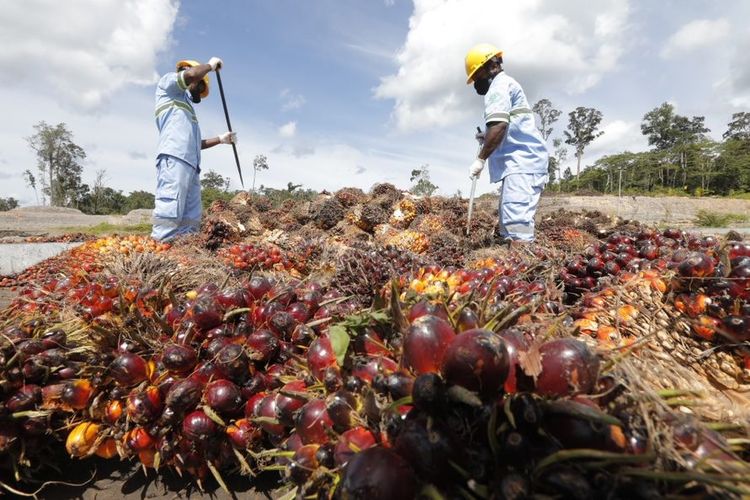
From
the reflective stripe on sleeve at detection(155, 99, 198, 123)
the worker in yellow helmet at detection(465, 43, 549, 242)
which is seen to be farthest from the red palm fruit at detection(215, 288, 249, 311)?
the reflective stripe on sleeve at detection(155, 99, 198, 123)

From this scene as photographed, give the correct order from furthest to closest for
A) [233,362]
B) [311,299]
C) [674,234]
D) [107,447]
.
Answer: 1. [674,234]
2. [311,299]
3. [107,447]
4. [233,362]

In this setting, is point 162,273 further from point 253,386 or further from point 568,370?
point 568,370

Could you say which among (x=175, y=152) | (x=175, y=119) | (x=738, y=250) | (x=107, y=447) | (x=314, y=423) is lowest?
(x=107, y=447)

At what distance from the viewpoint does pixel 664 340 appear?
4.02ft

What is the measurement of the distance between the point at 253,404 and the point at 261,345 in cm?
19

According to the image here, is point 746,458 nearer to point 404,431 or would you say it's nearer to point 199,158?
point 404,431

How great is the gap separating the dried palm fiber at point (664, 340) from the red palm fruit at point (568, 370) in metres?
0.26

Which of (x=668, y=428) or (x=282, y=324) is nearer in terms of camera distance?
(x=668, y=428)

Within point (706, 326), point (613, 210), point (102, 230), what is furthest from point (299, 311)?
point (102, 230)

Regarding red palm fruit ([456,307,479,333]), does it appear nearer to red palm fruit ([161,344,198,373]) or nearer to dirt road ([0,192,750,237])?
red palm fruit ([161,344,198,373])

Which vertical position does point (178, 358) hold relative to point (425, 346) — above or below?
below

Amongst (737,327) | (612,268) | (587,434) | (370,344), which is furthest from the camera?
(612,268)

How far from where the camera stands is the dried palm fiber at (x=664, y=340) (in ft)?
3.26

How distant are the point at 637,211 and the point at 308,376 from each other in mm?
19426
